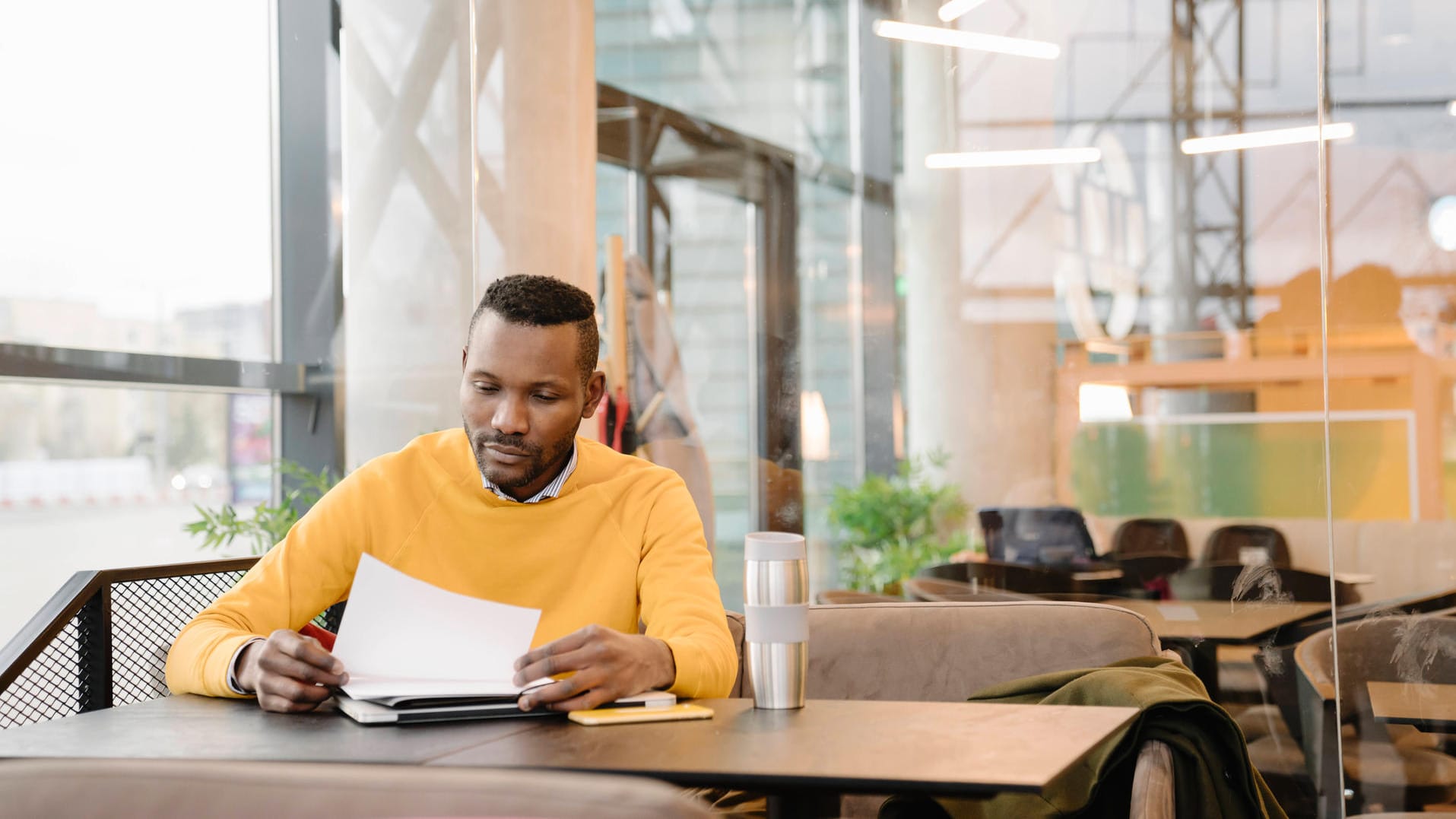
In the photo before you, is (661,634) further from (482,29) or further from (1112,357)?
(482,29)

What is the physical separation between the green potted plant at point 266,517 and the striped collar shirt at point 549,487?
5.39 feet

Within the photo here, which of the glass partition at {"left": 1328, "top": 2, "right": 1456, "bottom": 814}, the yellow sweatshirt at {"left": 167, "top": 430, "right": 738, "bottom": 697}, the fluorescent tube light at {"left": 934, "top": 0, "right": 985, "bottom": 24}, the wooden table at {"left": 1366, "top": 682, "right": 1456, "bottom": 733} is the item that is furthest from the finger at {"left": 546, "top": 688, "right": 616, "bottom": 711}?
the fluorescent tube light at {"left": 934, "top": 0, "right": 985, "bottom": 24}

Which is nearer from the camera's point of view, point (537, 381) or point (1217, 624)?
point (537, 381)

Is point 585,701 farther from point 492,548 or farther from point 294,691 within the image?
point 492,548

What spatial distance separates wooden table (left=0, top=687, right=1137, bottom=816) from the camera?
988 mm

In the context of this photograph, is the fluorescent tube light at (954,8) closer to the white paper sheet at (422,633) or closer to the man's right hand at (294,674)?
the white paper sheet at (422,633)

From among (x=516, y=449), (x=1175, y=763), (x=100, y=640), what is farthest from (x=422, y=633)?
(x=1175, y=763)

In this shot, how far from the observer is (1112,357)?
343cm

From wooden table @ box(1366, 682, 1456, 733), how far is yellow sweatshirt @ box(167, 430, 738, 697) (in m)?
2.13

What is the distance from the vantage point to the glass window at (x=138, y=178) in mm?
2930

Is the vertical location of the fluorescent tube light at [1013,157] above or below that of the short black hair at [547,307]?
above

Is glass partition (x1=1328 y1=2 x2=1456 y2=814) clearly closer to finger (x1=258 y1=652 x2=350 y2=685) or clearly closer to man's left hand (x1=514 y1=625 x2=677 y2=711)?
man's left hand (x1=514 y1=625 x2=677 y2=711)

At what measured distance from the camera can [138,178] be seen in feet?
10.6

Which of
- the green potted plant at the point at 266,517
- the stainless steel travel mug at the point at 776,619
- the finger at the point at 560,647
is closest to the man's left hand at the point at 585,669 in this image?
the finger at the point at 560,647
